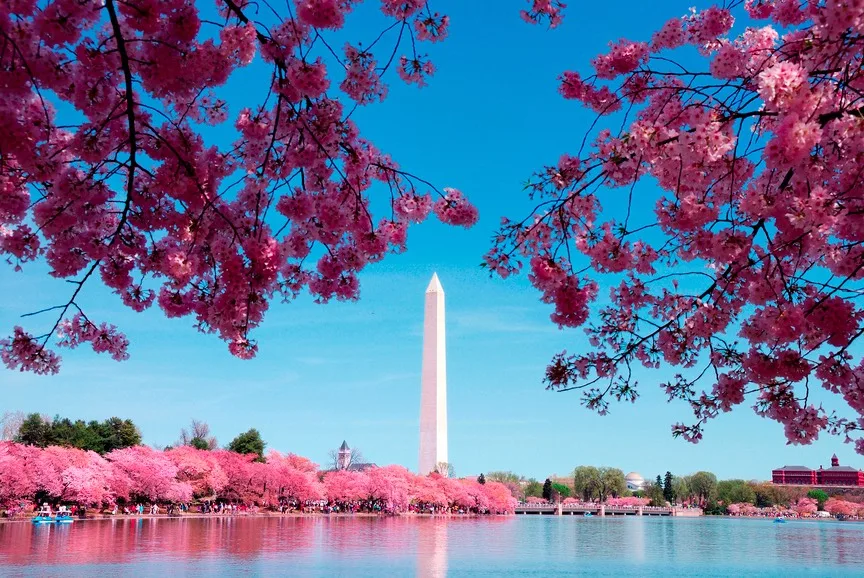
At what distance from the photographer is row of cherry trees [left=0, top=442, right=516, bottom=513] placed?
3369cm

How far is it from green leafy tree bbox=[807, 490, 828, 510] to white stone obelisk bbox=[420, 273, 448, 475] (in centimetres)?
7193

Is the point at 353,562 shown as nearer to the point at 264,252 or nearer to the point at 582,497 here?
the point at 264,252

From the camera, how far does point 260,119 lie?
13.9 ft

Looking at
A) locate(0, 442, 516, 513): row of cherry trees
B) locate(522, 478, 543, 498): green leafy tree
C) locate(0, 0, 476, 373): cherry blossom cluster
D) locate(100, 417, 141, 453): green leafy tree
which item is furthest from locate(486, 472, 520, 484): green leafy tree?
locate(0, 0, 476, 373): cherry blossom cluster

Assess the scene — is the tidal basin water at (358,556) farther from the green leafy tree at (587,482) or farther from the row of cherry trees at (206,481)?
the green leafy tree at (587,482)

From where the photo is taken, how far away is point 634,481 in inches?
5064

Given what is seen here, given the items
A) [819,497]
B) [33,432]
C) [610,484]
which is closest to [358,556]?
[33,432]

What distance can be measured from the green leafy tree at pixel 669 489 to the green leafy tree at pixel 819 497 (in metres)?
18.4

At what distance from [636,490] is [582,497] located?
18.2 metres

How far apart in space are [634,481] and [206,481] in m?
99.2

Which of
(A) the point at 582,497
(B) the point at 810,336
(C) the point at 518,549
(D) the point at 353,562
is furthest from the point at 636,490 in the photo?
(B) the point at 810,336

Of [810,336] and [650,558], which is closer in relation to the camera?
[810,336]

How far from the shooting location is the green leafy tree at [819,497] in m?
100

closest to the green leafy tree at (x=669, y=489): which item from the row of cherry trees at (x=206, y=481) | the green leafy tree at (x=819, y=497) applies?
the green leafy tree at (x=819, y=497)
